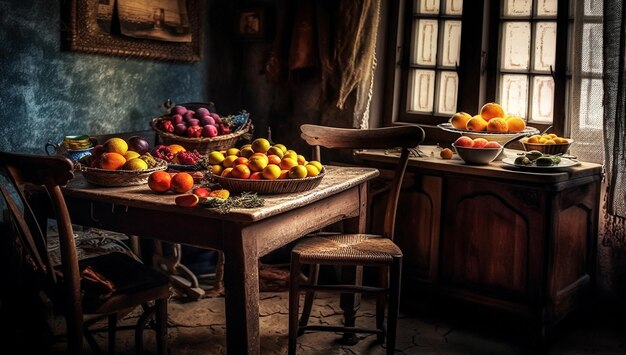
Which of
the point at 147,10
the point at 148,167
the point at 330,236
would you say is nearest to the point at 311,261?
the point at 330,236

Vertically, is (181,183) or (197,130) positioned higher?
(197,130)

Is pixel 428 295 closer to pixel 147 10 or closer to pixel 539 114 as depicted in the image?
pixel 539 114

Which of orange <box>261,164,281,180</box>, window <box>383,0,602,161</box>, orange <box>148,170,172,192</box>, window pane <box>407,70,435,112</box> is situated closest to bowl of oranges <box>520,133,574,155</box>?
window <box>383,0,602,161</box>

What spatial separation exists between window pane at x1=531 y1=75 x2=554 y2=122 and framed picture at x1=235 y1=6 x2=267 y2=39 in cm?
197

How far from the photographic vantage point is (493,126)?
12.0 ft

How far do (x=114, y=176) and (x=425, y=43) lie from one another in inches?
102


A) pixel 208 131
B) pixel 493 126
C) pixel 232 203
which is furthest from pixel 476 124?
pixel 232 203

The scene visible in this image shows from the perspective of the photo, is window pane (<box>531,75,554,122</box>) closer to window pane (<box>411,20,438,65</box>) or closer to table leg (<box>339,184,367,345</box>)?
window pane (<box>411,20,438,65</box>)

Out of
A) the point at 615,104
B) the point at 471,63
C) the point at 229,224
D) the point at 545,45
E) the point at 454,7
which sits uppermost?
the point at 454,7

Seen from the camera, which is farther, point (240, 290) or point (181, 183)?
point (181, 183)

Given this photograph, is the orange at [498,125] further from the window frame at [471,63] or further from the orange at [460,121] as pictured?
the window frame at [471,63]

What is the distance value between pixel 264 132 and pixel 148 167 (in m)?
2.49

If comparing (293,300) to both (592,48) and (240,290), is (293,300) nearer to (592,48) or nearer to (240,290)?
(240,290)

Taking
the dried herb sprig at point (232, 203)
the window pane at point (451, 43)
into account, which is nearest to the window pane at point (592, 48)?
the window pane at point (451, 43)
